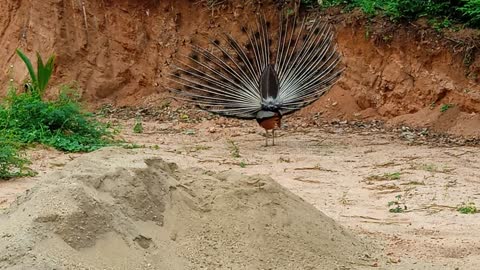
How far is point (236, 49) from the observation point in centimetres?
1265

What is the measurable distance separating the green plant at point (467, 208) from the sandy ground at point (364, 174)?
0.06 metres

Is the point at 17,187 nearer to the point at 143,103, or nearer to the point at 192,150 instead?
the point at 192,150

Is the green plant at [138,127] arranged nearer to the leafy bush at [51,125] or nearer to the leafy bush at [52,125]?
the leafy bush at [51,125]

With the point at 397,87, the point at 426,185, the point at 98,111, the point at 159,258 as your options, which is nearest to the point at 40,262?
the point at 159,258

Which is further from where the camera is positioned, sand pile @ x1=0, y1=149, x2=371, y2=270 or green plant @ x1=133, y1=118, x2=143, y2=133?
green plant @ x1=133, y1=118, x2=143, y2=133

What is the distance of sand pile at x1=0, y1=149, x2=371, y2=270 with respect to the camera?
4.52 m

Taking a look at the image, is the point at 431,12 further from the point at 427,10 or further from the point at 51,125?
the point at 51,125

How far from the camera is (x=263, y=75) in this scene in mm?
12133

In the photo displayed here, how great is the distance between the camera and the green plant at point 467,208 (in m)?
7.23

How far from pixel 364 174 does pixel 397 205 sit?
1.71m

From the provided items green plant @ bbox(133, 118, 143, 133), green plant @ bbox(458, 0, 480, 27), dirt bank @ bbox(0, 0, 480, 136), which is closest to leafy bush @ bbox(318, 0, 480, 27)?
green plant @ bbox(458, 0, 480, 27)

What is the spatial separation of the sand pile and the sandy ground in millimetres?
619

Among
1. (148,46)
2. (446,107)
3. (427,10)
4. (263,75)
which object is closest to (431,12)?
(427,10)

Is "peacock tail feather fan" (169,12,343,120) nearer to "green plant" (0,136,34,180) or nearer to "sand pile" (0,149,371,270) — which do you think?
"green plant" (0,136,34,180)
